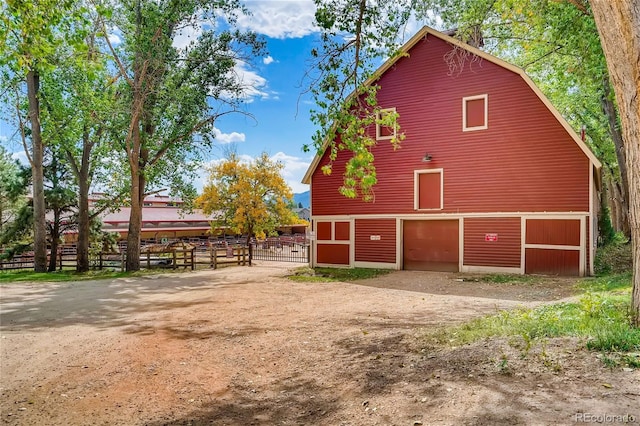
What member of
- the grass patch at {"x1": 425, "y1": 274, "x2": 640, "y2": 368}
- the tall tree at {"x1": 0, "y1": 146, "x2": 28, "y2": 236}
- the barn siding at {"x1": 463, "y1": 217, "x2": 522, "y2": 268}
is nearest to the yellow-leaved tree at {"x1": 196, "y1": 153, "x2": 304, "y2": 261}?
the tall tree at {"x1": 0, "y1": 146, "x2": 28, "y2": 236}

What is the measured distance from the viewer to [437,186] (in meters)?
16.5

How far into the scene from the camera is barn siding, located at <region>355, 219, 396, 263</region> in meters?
17.4

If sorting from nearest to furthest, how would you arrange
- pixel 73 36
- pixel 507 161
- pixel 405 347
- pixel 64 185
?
1. pixel 405 347
2. pixel 73 36
3. pixel 507 161
4. pixel 64 185

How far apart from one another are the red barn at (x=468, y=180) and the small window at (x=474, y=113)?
0.13ft

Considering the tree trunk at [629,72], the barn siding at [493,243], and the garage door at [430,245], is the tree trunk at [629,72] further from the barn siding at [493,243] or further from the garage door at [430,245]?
the garage door at [430,245]

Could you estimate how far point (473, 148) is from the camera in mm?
15859

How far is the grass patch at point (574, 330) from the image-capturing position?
13.3 feet

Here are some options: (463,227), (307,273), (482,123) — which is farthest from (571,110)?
(307,273)

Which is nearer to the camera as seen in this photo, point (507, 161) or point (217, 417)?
point (217, 417)

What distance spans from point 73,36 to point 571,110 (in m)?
25.5

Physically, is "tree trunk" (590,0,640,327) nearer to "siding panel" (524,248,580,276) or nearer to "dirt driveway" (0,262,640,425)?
"dirt driveway" (0,262,640,425)

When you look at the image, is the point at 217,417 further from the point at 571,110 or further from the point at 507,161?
the point at 571,110

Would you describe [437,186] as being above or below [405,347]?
above

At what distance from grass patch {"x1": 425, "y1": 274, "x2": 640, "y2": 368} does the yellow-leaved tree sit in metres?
27.9
